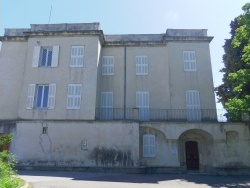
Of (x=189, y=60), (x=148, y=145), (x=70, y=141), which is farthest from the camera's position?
(x=189, y=60)

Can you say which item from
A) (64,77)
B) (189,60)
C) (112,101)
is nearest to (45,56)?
(64,77)

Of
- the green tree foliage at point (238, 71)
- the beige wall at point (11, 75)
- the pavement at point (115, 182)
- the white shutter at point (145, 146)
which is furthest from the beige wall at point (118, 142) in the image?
the pavement at point (115, 182)

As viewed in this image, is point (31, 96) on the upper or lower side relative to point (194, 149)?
upper

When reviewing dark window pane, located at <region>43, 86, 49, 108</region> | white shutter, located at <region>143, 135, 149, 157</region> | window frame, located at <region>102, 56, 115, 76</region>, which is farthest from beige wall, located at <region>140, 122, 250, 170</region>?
dark window pane, located at <region>43, 86, 49, 108</region>

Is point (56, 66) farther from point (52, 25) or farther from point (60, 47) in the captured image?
point (52, 25)

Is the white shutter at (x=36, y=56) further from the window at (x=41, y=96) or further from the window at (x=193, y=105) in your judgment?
the window at (x=193, y=105)

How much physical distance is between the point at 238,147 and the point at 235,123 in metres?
1.69

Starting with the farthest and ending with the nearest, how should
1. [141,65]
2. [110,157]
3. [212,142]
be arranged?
[141,65]
[212,142]
[110,157]

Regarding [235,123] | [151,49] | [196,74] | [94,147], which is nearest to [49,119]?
A: [94,147]

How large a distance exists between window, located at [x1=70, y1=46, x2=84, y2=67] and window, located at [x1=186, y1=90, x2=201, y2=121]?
877 centimetres

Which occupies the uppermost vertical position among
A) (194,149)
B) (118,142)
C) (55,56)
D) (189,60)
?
(189,60)

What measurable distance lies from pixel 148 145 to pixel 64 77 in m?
8.14

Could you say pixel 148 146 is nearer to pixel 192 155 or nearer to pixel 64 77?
pixel 192 155

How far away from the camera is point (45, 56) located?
20219 mm
